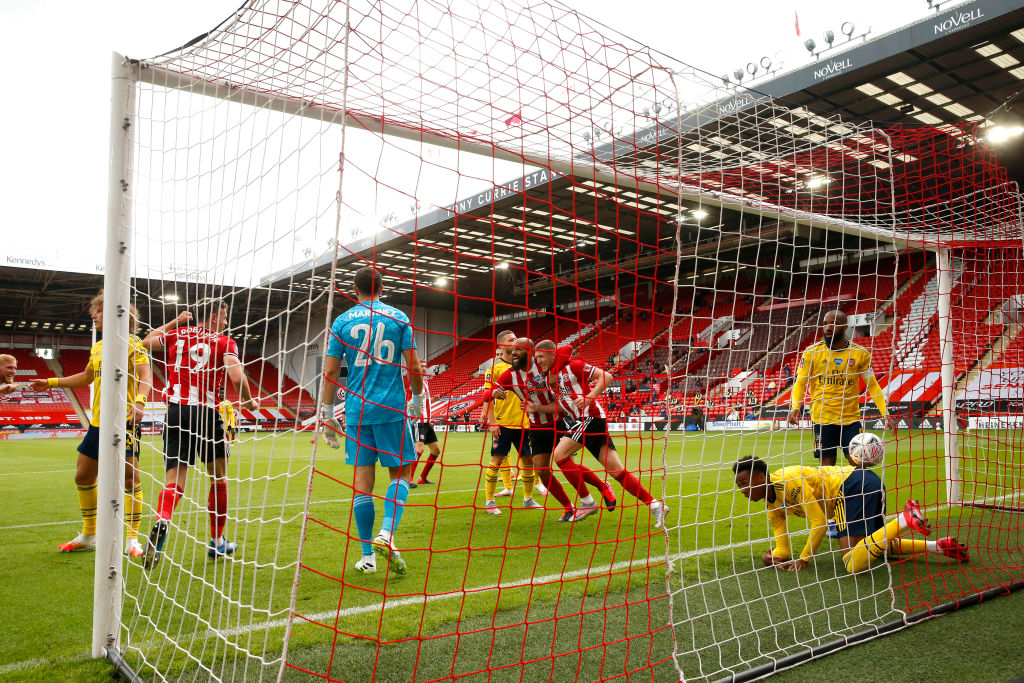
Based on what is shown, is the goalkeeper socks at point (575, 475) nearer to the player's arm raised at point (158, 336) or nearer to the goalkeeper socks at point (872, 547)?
the goalkeeper socks at point (872, 547)

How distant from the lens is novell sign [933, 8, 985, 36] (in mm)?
11203

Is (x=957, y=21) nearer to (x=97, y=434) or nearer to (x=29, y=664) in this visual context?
(x=97, y=434)

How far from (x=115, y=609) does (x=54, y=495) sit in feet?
20.5

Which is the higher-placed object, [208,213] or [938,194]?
[938,194]

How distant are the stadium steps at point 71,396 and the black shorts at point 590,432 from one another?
25.2m

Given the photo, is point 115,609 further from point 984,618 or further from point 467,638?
point 984,618

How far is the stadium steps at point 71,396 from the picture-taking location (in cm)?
2748

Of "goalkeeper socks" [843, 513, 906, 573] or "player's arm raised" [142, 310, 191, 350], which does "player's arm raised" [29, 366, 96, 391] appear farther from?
"goalkeeper socks" [843, 513, 906, 573]

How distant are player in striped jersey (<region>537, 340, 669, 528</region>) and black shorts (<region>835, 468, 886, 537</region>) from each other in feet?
4.35

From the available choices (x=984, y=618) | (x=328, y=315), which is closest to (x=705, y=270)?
(x=984, y=618)

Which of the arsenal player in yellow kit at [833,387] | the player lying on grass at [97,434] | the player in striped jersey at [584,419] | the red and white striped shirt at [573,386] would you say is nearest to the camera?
the player lying on grass at [97,434]

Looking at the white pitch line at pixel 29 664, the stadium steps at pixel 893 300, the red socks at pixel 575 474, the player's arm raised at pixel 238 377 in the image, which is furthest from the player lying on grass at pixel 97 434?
the stadium steps at pixel 893 300

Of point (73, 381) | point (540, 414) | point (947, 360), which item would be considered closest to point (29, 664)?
point (73, 381)

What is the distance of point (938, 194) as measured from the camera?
17.7ft
